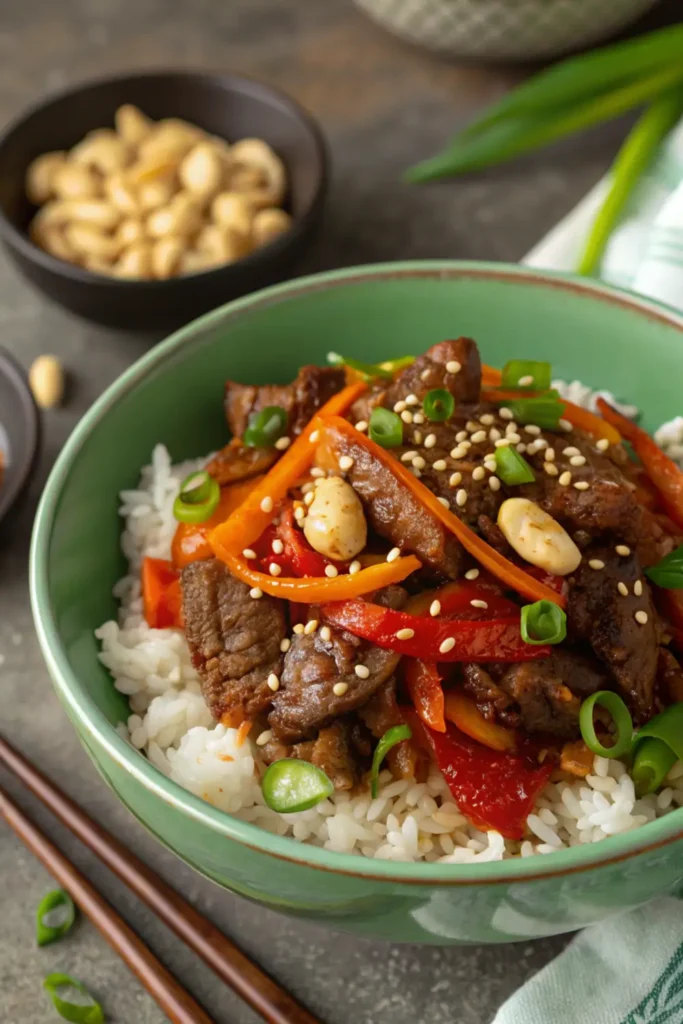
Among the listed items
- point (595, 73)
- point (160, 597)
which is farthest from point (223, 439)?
point (595, 73)

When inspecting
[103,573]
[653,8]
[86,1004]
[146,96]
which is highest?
[653,8]

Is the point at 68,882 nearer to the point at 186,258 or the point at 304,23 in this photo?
the point at 186,258

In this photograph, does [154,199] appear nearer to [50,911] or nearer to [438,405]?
[438,405]

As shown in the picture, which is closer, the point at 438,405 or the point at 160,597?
the point at 438,405

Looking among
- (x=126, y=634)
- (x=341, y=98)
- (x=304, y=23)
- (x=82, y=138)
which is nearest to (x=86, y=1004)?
(x=126, y=634)

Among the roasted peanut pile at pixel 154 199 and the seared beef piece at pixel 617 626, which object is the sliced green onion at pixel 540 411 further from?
the roasted peanut pile at pixel 154 199

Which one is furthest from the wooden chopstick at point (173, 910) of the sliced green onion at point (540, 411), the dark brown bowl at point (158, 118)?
the dark brown bowl at point (158, 118)

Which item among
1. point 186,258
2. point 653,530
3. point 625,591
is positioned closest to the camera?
point 625,591
